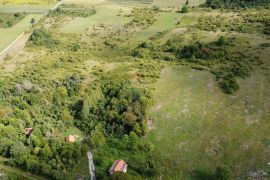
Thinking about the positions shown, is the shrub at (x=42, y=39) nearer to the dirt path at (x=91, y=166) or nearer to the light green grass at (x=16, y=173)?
the dirt path at (x=91, y=166)

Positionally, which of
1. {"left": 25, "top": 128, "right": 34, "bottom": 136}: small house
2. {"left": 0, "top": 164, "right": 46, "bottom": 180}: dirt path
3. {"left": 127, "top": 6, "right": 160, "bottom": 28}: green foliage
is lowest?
{"left": 0, "top": 164, "right": 46, "bottom": 180}: dirt path

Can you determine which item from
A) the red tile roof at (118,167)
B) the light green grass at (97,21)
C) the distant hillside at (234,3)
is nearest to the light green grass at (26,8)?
the light green grass at (97,21)

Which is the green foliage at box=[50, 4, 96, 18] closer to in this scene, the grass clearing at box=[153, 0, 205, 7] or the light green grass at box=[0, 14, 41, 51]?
the light green grass at box=[0, 14, 41, 51]

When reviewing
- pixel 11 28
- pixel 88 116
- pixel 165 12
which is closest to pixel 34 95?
pixel 88 116

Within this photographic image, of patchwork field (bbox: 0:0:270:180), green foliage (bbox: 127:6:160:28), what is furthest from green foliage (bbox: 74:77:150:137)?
green foliage (bbox: 127:6:160:28)

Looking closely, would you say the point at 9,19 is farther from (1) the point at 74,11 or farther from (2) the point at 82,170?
(2) the point at 82,170

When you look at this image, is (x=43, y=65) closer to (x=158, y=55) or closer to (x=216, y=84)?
(x=158, y=55)
